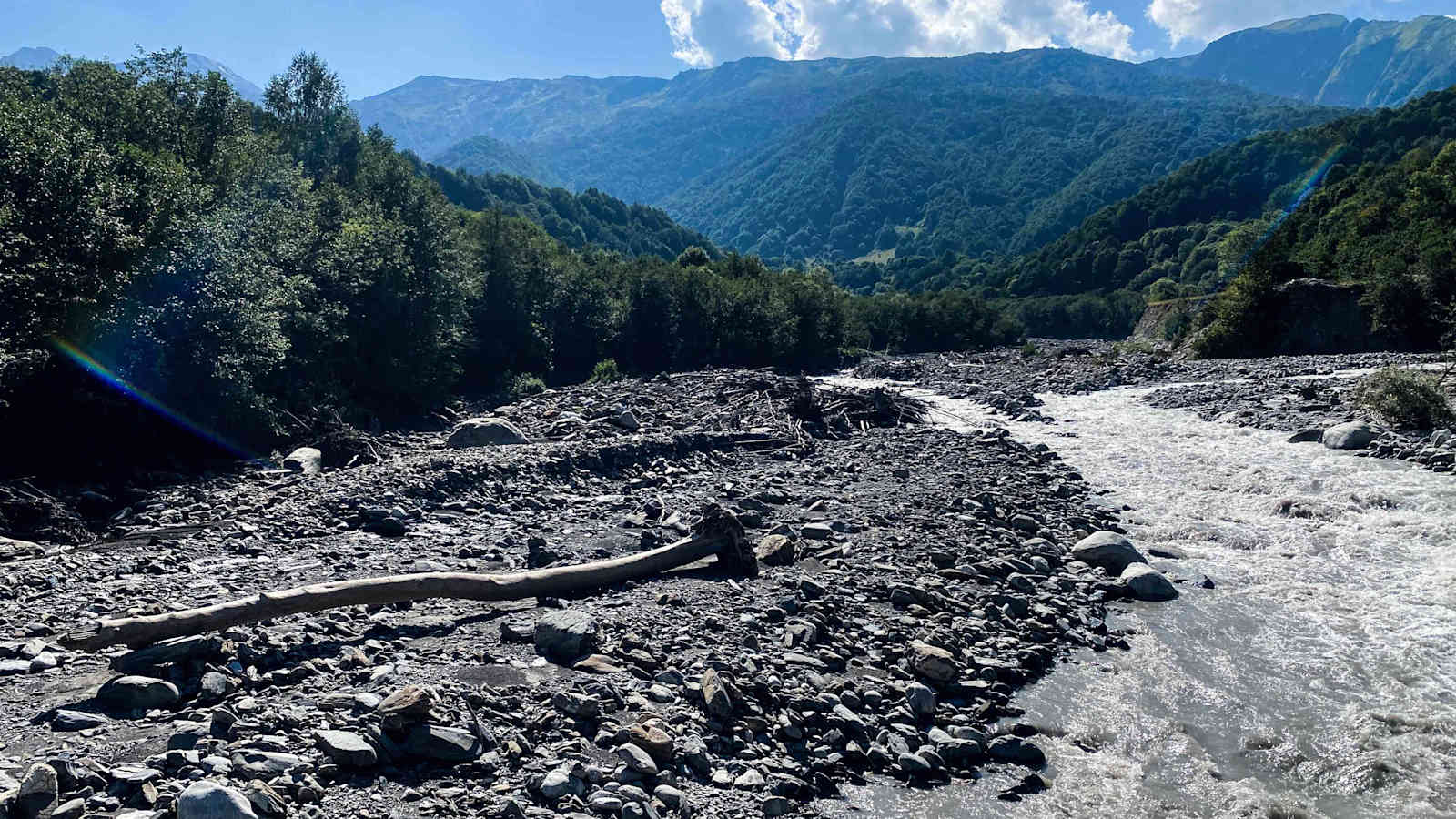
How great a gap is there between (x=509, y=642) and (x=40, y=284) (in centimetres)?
1410

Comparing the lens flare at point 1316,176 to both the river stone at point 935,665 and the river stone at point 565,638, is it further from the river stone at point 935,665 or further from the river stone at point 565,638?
the river stone at point 565,638

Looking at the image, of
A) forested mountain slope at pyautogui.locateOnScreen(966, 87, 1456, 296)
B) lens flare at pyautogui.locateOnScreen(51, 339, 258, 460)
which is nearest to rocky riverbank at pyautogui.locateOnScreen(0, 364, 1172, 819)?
lens flare at pyautogui.locateOnScreen(51, 339, 258, 460)

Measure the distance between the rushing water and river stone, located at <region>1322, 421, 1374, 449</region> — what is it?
302 centimetres

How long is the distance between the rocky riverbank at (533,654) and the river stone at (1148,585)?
0.18ft

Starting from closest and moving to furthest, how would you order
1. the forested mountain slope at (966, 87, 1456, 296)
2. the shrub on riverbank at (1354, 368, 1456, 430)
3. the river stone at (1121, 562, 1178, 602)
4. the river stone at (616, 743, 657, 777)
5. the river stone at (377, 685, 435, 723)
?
1. the river stone at (377, 685, 435, 723)
2. the river stone at (616, 743, 657, 777)
3. the river stone at (1121, 562, 1178, 602)
4. the shrub on riverbank at (1354, 368, 1456, 430)
5. the forested mountain slope at (966, 87, 1456, 296)

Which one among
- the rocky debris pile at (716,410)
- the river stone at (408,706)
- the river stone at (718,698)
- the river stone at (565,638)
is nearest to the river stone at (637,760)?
the river stone at (718,698)

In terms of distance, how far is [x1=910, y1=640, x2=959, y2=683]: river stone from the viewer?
894 cm

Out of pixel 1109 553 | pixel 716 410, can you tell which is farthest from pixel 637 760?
pixel 716 410

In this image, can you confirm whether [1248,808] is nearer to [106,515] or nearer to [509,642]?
[509,642]

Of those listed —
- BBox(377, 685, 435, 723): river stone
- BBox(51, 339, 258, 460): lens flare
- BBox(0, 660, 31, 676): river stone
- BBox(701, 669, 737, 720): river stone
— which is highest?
BBox(51, 339, 258, 460): lens flare

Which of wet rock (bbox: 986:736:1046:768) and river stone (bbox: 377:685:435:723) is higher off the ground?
river stone (bbox: 377:685:435:723)

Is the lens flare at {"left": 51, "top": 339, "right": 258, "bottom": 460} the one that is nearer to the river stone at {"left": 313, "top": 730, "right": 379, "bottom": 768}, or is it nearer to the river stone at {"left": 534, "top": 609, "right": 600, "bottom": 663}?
the river stone at {"left": 534, "top": 609, "right": 600, "bottom": 663}

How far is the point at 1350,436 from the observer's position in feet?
66.8

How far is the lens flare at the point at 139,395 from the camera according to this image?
17.0 m
